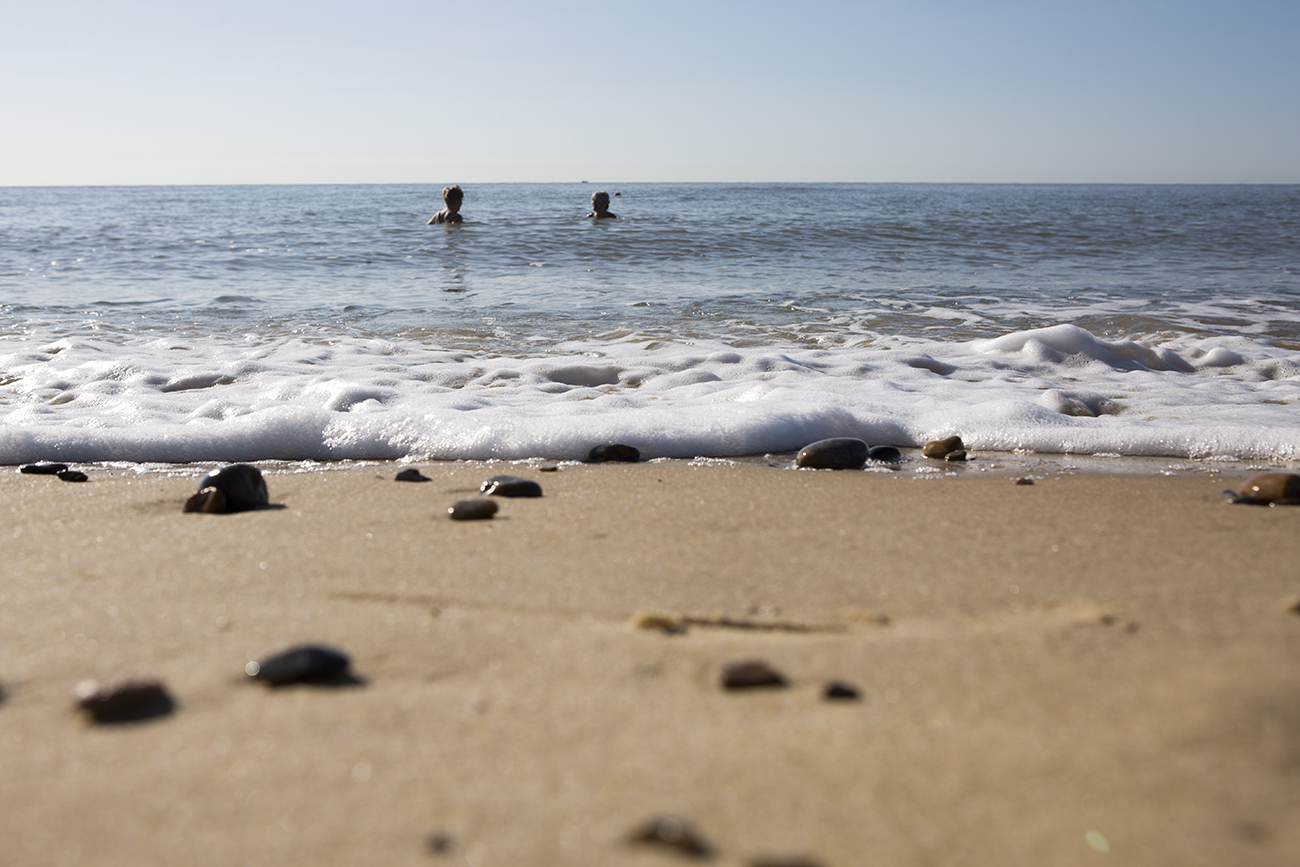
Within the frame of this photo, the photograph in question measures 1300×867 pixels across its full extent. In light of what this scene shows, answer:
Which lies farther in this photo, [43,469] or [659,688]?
[43,469]

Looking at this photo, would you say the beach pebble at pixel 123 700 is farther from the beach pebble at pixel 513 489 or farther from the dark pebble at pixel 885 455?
the dark pebble at pixel 885 455

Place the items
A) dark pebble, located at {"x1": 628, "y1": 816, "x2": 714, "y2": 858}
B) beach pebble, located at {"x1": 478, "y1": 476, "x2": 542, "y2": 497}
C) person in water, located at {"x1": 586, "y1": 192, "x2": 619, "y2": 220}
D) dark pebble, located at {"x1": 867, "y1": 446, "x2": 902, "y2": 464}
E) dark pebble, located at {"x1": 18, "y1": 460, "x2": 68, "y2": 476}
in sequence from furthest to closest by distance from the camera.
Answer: person in water, located at {"x1": 586, "y1": 192, "x2": 619, "y2": 220} < dark pebble, located at {"x1": 867, "y1": 446, "x2": 902, "y2": 464} < dark pebble, located at {"x1": 18, "y1": 460, "x2": 68, "y2": 476} < beach pebble, located at {"x1": 478, "y1": 476, "x2": 542, "y2": 497} < dark pebble, located at {"x1": 628, "y1": 816, "x2": 714, "y2": 858}

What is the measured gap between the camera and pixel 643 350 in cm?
518

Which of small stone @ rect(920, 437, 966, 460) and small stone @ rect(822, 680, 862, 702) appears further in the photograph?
small stone @ rect(920, 437, 966, 460)

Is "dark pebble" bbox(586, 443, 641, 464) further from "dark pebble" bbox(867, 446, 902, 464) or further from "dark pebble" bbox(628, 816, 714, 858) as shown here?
"dark pebble" bbox(628, 816, 714, 858)

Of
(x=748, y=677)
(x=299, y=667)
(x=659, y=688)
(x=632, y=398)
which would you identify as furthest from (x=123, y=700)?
(x=632, y=398)

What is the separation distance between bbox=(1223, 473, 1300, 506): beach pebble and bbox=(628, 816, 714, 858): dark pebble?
2094 millimetres

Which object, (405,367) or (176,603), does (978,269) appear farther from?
(176,603)

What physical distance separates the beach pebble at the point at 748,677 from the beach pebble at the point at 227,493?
61.2 inches

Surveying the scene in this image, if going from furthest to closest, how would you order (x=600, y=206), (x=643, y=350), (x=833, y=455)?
(x=600, y=206), (x=643, y=350), (x=833, y=455)

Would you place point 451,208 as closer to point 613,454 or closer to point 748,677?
point 613,454

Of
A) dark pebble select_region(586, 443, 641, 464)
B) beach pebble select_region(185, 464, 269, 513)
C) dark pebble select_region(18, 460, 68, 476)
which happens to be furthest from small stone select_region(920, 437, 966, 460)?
dark pebble select_region(18, 460, 68, 476)

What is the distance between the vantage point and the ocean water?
3.18 meters

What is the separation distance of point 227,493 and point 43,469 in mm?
926
